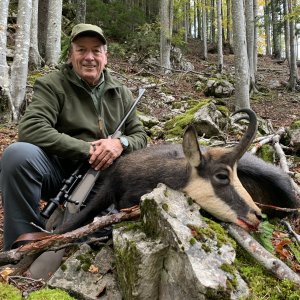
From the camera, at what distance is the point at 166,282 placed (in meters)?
2.88

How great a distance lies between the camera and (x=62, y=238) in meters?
3.32

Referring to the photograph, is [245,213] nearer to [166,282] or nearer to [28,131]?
[166,282]

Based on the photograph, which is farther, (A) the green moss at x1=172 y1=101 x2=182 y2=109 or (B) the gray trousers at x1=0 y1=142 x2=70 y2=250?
(A) the green moss at x1=172 y1=101 x2=182 y2=109

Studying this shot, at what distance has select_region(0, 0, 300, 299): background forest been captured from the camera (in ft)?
29.0

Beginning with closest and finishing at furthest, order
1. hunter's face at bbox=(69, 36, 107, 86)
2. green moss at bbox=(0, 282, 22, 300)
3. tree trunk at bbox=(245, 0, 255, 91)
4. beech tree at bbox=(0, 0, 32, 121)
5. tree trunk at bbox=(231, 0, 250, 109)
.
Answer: green moss at bbox=(0, 282, 22, 300), hunter's face at bbox=(69, 36, 107, 86), beech tree at bbox=(0, 0, 32, 121), tree trunk at bbox=(231, 0, 250, 109), tree trunk at bbox=(245, 0, 255, 91)

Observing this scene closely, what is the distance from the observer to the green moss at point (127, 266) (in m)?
2.87

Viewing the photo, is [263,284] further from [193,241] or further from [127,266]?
[127,266]

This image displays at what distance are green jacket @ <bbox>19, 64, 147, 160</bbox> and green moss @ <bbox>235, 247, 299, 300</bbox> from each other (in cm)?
A: 203

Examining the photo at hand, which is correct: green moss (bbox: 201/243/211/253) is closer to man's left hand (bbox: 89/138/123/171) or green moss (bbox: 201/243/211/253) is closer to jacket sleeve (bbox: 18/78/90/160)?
man's left hand (bbox: 89/138/123/171)

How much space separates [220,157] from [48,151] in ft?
6.19

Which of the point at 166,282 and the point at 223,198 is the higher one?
the point at 223,198

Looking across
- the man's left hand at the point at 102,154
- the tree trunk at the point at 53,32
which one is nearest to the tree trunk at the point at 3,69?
the tree trunk at the point at 53,32

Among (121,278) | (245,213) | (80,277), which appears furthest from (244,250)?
(80,277)

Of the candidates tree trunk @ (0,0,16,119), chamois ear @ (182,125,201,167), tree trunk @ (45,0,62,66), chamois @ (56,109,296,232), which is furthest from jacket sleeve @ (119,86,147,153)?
tree trunk @ (45,0,62,66)
